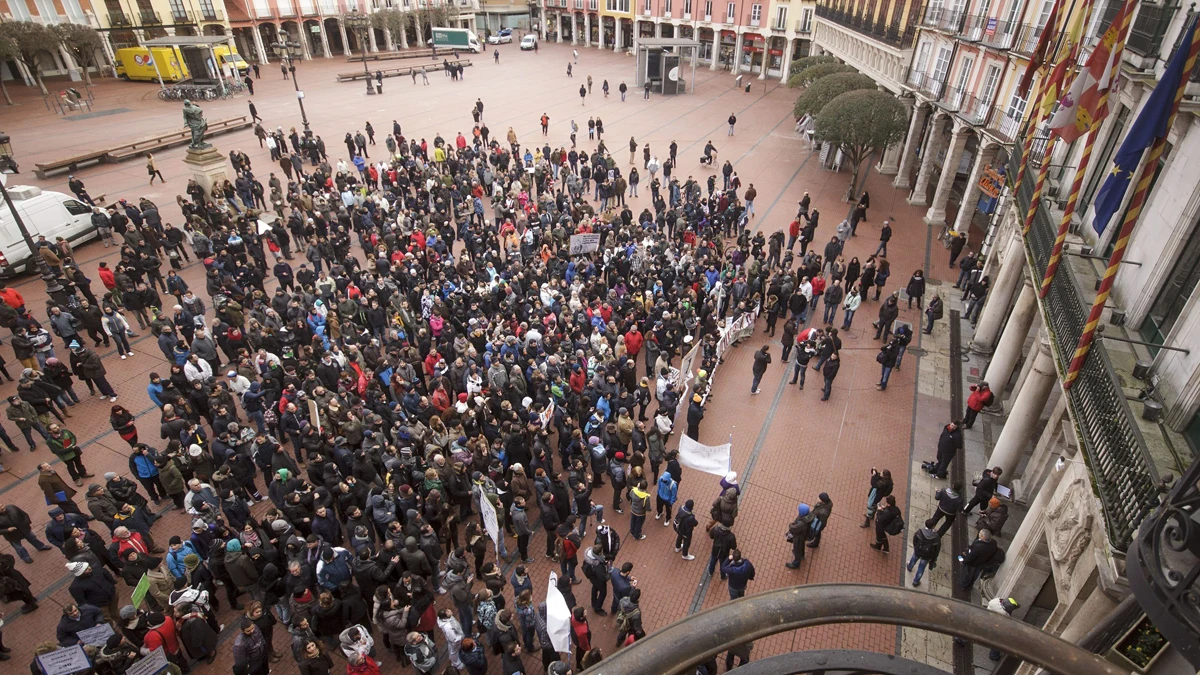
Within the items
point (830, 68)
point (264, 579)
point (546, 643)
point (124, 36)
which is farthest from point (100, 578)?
point (124, 36)

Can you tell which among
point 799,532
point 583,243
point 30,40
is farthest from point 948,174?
point 30,40

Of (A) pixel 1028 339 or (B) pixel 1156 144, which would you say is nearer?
(B) pixel 1156 144

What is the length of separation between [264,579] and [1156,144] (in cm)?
1307

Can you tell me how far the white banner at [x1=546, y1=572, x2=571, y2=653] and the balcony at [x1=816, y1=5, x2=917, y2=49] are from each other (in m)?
30.9

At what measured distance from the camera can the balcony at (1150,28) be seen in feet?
31.3

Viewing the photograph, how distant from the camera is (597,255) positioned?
19.5 m

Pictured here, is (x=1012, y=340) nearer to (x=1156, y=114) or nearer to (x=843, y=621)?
(x=1156, y=114)

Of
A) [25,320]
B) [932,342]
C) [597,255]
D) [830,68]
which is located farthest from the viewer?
[830,68]

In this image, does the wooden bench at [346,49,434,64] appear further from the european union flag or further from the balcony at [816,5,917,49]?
the european union flag

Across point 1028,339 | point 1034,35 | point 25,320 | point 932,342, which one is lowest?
point 932,342

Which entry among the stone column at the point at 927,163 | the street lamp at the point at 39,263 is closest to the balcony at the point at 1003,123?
the stone column at the point at 927,163

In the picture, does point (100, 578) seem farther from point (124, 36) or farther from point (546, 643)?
point (124, 36)

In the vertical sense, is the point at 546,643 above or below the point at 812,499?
above

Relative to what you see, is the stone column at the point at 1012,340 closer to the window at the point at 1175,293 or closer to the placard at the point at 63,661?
the window at the point at 1175,293
